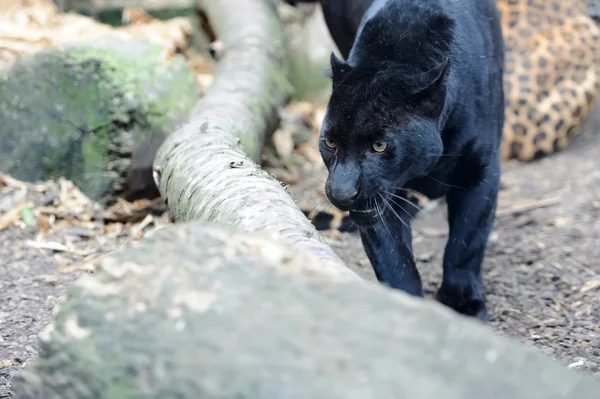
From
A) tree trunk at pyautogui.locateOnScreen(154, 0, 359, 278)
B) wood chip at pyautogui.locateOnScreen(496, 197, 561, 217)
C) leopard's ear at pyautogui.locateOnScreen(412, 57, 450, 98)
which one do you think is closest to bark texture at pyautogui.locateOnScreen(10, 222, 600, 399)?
tree trunk at pyautogui.locateOnScreen(154, 0, 359, 278)

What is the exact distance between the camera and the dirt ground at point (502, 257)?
3330 mm

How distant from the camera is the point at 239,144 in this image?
3.72 metres

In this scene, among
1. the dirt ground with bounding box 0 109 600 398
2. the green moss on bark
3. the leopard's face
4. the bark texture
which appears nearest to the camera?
the bark texture

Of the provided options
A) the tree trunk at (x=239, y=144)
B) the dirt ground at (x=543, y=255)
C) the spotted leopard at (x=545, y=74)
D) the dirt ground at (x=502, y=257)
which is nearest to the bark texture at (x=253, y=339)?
the tree trunk at (x=239, y=144)

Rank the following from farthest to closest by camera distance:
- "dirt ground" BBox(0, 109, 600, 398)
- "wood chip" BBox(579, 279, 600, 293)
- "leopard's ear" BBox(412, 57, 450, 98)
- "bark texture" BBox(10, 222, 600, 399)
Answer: "wood chip" BBox(579, 279, 600, 293), "dirt ground" BBox(0, 109, 600, 398), "leopard's ear" BBox(412, 57, 450, 98), "bark texture" BBox(10, 222, 600, 399)

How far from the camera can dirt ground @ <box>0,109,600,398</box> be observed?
3330 mm

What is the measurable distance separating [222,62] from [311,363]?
166 inches

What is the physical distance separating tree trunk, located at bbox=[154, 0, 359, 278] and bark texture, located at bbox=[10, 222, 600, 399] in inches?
9.0

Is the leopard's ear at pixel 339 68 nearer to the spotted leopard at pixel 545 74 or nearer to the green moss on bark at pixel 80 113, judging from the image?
the green moss on bark at pixel 80 113

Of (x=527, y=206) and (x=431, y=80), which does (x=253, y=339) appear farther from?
(x=527, y=206)

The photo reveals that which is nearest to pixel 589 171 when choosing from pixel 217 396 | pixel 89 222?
pixel 89 222

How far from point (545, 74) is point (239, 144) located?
3613mm

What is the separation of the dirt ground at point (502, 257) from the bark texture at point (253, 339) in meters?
1.25

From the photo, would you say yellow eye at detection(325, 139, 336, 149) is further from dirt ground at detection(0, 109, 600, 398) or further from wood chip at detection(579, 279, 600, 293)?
wood chip at detection(579, 279, 600, 293)
